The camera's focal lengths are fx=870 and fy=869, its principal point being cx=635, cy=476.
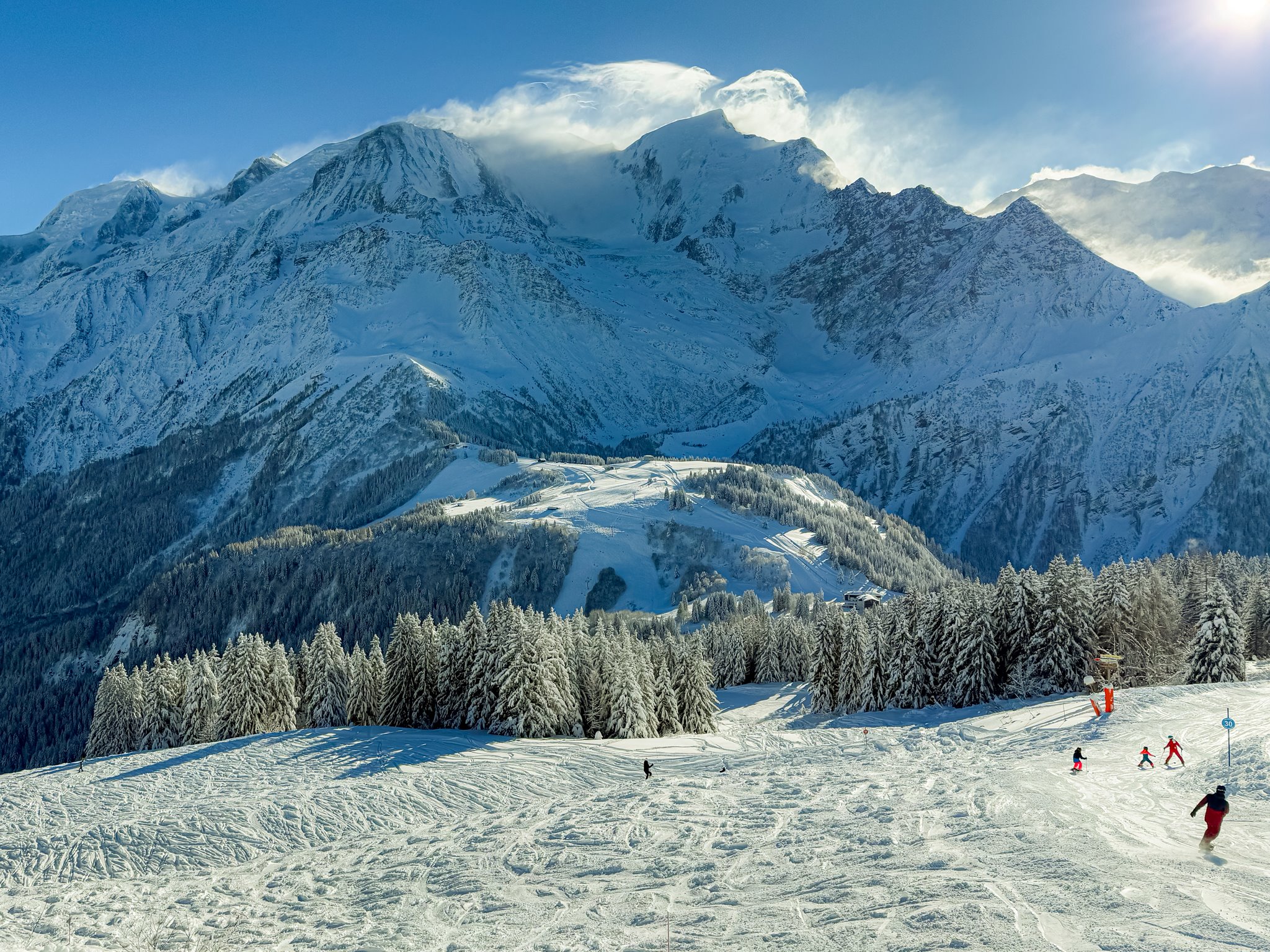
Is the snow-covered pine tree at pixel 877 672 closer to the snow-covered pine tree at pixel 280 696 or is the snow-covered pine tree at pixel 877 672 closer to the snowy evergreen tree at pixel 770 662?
the snowy evergreen tree at pixel 770 662

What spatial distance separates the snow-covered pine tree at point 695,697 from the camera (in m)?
65.9

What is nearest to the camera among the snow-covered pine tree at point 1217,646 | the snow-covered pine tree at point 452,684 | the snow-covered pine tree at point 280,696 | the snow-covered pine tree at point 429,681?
the snow-covered pine tree at point 1217,646

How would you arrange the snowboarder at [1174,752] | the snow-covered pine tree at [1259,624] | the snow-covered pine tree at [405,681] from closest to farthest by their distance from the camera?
1. the snowboarder at [1174,752]
2. the snow-covered pine tree at [405,681]
3. the snow-covered pine tree at [1259,624]

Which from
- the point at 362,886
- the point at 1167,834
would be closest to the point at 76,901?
the point at 362,886

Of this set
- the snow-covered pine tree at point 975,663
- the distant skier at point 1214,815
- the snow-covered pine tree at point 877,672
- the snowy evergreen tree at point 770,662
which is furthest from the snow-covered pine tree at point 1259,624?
the distant skier at point 1214,815

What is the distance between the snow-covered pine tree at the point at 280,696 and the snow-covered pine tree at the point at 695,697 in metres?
32.5

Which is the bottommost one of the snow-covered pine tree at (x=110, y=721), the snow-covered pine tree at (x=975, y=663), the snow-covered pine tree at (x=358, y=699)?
the snow-covered pine tree at (x=110, y=721)

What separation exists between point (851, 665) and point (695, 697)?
14089 millimetres

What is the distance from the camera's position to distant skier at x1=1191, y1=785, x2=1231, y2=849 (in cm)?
2181

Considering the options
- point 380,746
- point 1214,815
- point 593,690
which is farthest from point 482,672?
point 1214,815

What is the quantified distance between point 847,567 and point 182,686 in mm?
145694

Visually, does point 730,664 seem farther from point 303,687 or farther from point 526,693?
point 526,693

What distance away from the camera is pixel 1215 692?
46.1 m

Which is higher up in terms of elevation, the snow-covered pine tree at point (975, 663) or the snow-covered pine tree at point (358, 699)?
the snow-covered pine tree at point (975, 663)
